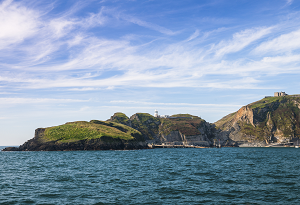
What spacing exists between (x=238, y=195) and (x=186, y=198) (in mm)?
6648

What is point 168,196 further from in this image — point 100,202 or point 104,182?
point 104,182

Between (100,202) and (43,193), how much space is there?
31.7 ft

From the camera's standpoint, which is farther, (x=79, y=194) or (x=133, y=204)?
(x=79, y=194)

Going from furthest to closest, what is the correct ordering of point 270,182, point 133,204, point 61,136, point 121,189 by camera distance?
point 61,136
point 270,182
point 121,189
point 133,204

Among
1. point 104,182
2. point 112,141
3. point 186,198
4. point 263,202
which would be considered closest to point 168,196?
point 186,198

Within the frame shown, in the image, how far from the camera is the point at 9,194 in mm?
29781

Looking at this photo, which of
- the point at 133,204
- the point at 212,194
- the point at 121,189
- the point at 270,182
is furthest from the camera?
the point at 270,182

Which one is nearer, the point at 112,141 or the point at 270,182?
the point at 270,182

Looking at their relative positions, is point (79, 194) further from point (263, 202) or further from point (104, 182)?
point (263, 202)

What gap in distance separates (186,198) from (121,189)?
10023 mm

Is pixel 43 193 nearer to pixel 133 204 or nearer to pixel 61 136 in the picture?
pixel 133 204

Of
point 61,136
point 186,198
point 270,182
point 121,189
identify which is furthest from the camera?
point 61,136

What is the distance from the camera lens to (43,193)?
3002 cm

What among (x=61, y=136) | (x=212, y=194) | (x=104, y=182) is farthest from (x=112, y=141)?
(x=212, y=194)
